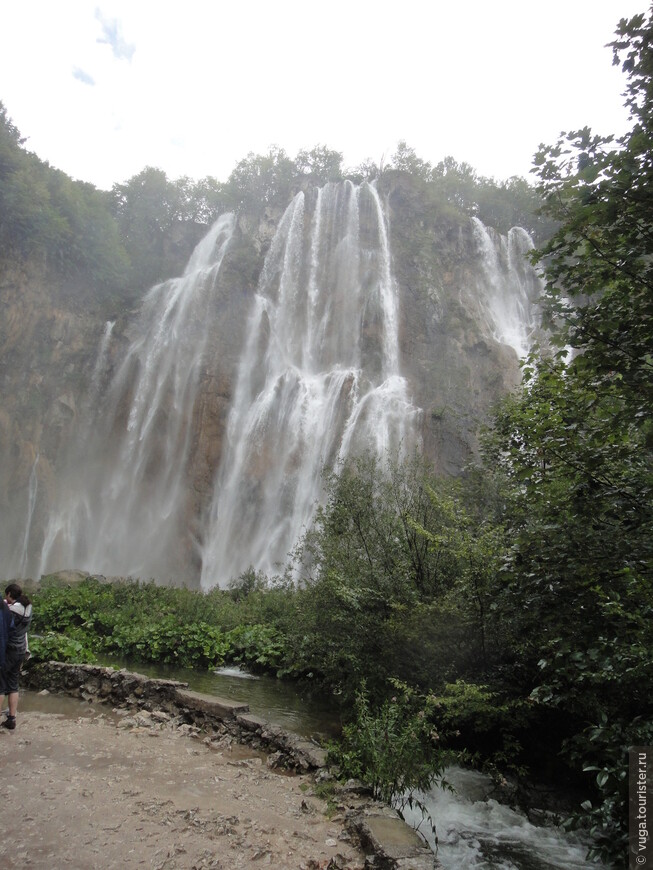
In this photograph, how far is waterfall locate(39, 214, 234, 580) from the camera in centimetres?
2683

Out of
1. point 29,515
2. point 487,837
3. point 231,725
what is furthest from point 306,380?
point 487,837

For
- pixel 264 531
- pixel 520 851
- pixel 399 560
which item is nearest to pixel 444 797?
pixel 520 851

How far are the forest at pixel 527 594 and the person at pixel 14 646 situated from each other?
338 cm

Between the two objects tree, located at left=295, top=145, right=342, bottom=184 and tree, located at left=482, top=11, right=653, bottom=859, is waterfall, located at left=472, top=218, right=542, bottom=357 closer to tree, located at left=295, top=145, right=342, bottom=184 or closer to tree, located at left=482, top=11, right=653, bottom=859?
tree, located at left=295, top=145, right=342, bottom=184

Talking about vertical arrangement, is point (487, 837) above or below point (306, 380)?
below

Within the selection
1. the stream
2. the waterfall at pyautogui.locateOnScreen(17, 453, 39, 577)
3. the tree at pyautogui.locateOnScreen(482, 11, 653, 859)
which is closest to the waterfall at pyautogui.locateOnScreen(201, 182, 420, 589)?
the waterfall at pyautogui.locateOnScreen(17, 453, 39, 577)

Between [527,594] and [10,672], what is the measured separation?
562cm

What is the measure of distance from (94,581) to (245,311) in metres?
19.2

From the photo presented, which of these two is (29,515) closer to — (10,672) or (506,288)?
(10,672)

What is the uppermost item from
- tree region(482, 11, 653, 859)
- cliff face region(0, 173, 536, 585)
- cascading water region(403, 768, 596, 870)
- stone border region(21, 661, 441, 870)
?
cliff face region(0, 173, 536, 585)

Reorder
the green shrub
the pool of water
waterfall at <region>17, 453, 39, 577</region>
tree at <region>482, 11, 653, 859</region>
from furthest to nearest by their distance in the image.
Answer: waterfall at <region>17, 453, 39, 577</region>, the green shrub, the pool of water, tree at <region>482, 11, 653, 859</region>

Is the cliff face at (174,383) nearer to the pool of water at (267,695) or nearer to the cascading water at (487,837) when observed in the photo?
the pool of water at (267,695)

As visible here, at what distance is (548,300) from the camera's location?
13.6 feet

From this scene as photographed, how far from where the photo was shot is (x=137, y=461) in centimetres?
2831
